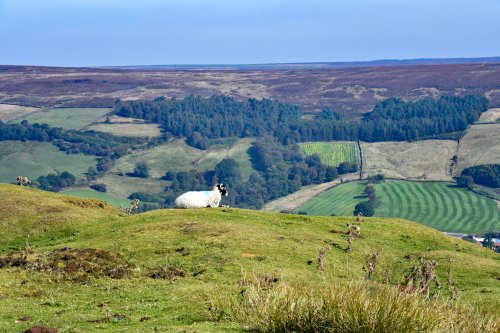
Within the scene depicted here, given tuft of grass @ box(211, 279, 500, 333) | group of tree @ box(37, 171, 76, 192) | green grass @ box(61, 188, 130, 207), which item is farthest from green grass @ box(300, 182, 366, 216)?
tuft of grass @ box(211, 279, 500, 333)

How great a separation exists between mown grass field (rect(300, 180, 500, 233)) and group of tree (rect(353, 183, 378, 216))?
129 centimetres

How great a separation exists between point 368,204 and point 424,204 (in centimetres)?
1289

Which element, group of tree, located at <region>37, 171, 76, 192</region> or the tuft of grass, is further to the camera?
group of tree, located at <region>37, 171, 76, 192</region>

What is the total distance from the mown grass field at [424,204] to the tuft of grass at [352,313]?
432ft

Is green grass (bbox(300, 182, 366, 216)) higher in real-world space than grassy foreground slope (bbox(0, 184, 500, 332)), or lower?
lower

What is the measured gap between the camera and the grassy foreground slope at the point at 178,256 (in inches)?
920

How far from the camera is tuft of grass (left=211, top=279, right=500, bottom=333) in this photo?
1666 centimetres

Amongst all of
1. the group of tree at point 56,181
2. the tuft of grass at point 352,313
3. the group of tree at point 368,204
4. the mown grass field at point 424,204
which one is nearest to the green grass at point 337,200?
the mown grass field at point 424,204

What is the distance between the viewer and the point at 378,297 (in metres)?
17.1

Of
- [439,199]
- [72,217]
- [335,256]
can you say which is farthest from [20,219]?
[439,199]

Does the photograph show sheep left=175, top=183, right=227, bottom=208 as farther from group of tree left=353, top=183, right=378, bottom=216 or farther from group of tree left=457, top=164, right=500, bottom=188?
group of tree left=457, top=164, right=500, bottom=188

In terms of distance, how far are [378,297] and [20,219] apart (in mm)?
28517

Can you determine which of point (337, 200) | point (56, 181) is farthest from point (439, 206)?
point (56, 181)

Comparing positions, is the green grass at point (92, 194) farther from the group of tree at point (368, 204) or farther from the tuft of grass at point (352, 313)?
the tuft of grass at point (352, 313)
